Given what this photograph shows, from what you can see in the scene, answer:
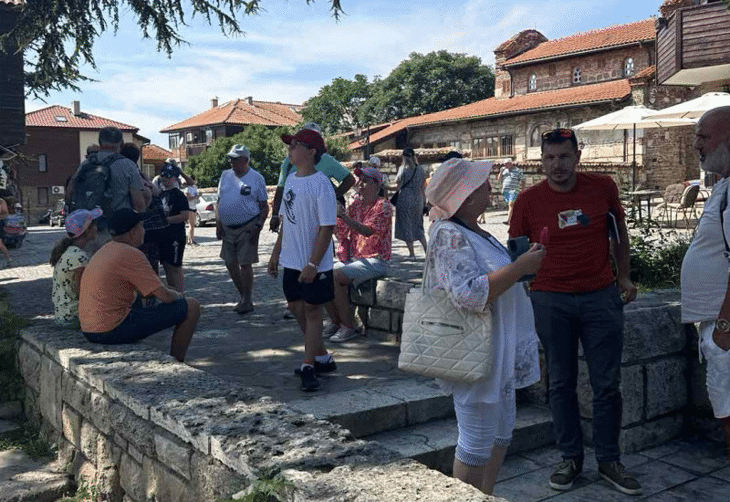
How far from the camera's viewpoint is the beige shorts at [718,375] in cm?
313

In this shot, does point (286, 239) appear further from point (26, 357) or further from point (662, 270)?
point (662, 270)

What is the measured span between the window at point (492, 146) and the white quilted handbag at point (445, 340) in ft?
110

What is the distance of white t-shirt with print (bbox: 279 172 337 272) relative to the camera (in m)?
4.73

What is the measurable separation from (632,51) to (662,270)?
31551 millimetres

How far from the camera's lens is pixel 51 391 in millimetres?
4719

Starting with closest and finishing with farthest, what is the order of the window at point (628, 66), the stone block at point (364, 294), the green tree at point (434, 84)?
the stone block at point (364, 294)
the window at point (628, 66)
the green tree at point (434, 84)

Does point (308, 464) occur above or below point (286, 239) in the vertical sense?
below

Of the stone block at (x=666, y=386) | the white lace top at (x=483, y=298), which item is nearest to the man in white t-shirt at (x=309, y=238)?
the white lace top at (x=483, y=298)

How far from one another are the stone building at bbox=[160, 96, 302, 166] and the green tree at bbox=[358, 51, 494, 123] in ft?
45.4

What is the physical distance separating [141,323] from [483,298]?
2.77m

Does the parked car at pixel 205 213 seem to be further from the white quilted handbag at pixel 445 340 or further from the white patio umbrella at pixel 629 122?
the white quilted handbag at pixel 445 340

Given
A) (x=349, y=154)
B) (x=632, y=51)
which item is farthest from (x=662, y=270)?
(x=349, y=154)

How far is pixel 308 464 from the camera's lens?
260 cm

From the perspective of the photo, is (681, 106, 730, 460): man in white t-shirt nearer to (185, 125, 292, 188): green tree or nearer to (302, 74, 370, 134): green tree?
(185, 125, 292, 188): green tree
